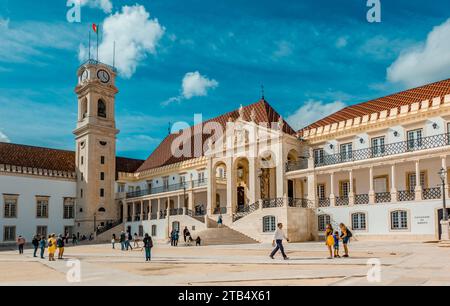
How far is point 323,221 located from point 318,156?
5.75m

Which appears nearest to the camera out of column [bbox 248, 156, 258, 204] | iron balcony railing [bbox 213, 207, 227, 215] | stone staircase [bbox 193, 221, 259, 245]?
stone staircase [bbox 193, 221, 259, 245]

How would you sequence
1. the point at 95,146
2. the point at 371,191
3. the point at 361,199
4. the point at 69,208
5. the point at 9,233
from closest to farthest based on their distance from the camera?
the point at 371,191, the point at 361,199, the point at 9,233, the point at 69,208, the point at 95,146

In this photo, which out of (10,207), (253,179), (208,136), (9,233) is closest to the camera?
(253,179)

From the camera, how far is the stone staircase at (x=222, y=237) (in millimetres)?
30172

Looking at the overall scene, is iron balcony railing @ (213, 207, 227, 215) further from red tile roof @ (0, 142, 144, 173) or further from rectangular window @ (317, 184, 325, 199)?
red tile roof @ (0, 142, 144, 173)

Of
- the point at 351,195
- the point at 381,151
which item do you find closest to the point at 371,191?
the point at 351,195

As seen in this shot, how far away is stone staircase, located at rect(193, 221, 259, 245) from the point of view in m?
30.2

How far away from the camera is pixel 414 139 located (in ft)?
93.8

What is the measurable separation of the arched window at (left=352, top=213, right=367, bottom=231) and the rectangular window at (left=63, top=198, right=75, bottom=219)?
3019cm

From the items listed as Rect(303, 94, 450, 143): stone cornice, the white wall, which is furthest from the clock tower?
Rect(303, 94, 450, 143): stone cornice

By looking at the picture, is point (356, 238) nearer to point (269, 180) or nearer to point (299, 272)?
point (269, 180)

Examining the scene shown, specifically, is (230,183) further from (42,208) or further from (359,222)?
(42,208)

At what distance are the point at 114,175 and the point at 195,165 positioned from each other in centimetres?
1147
